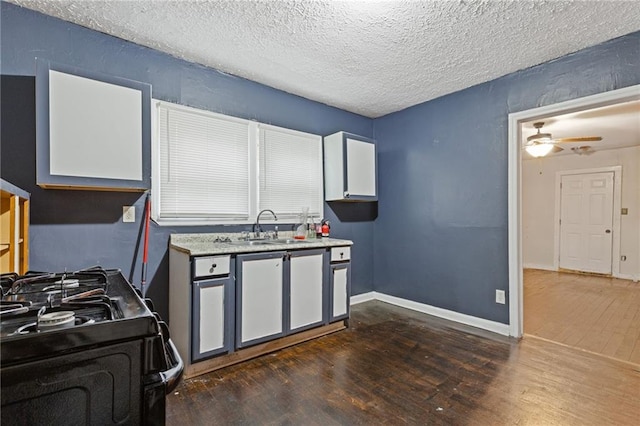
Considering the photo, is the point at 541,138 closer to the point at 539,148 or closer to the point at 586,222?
the point at 539,148

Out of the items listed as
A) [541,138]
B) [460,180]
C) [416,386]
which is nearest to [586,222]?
[541,138]

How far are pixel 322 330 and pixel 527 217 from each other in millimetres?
6309

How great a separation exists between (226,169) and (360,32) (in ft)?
5.54

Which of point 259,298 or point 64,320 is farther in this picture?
point 259,298

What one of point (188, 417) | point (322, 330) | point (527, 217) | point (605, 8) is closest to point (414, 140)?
point (605, 8)

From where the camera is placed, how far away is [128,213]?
248cm

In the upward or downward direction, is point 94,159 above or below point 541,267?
above

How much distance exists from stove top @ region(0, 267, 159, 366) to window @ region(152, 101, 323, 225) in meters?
1.62

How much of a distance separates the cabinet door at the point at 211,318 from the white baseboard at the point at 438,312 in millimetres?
2103

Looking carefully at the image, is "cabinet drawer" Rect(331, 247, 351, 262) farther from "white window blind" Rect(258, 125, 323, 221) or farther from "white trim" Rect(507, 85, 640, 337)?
"white trim" Rect(507, 85, 640, 337)

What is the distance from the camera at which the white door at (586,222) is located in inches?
237

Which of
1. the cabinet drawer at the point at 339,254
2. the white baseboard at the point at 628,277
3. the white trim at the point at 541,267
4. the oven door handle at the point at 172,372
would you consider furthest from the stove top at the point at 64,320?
the white trim at the point at 541,267

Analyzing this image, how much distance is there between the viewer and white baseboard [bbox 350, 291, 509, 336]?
123 inches

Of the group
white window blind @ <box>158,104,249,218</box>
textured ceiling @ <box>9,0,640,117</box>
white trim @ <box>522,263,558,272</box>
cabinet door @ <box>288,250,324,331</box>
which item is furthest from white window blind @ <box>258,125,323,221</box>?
white trim @ <box>522,263,558,272</box>
